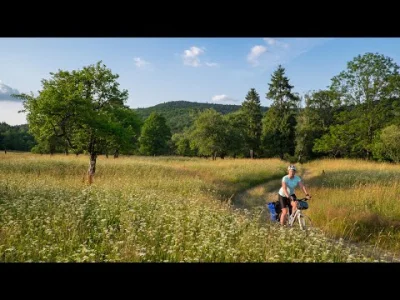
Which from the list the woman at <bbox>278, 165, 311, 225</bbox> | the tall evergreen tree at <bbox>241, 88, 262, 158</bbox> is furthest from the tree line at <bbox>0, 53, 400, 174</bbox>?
the woman at <bbox>278, 165, 311, 225</bbox>

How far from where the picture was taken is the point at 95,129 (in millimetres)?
13531

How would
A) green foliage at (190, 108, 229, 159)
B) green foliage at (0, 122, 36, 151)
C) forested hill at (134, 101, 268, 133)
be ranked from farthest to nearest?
forested hill at (134, 101, 268, 133)
green foliage at (0, 122, 36, 151)
green foliage at (190, 108, 229, 159)

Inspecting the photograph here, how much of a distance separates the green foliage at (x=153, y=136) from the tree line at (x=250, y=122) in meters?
0.21

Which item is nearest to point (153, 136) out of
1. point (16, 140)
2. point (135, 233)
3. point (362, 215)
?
point (16, 140)

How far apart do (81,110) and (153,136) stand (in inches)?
1947

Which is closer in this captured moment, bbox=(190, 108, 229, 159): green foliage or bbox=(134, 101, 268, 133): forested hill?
bbox=(190, 108, 229, 159): green foliage

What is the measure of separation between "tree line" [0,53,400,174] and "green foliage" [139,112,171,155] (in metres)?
0.21

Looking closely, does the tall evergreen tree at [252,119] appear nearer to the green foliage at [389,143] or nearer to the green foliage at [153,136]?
the green foliage at [153,136]

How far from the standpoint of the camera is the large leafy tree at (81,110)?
12656mm

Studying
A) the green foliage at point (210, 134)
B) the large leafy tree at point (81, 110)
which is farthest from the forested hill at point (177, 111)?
the large leafy tree at point (81, 110)

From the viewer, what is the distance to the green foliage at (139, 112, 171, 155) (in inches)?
2427

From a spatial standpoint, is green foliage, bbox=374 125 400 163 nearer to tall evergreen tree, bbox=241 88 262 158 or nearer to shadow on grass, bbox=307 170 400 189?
shadow on grass, bbox=307 170 400 189
